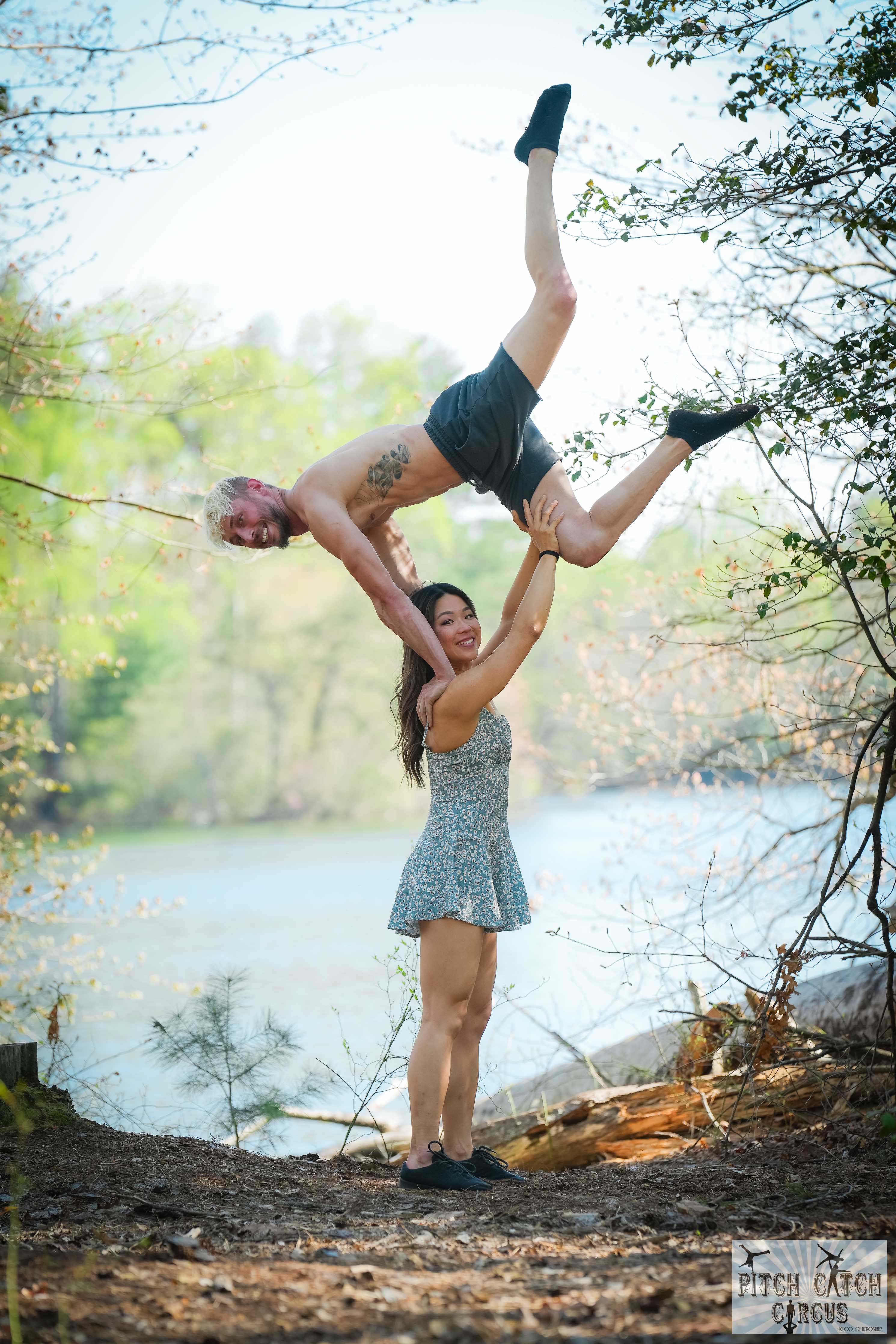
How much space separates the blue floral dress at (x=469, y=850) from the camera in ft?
10.3

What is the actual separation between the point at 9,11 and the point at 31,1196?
4.76 metres

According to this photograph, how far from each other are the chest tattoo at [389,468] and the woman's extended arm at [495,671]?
0.64 meters

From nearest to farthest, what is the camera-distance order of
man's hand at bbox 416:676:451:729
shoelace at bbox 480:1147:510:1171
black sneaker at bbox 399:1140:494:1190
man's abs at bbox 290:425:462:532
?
black sneaker at bbox 399:1140:494:1190 → man's hand at bbox 416:676:451:729 → shoelace at bbox 480:1147:510:1171 → man's abs at bbox 290:425:462:532

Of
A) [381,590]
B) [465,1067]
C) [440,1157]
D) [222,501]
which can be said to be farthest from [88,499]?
[440,1157]

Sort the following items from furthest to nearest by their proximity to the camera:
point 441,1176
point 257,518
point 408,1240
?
1. point 257,518
2. point 441,1176
3. point 408,1240

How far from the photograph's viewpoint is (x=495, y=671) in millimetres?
3121

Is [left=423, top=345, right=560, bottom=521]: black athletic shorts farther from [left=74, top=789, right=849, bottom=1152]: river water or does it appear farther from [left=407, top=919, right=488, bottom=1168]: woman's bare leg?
[left=407, top=919, right=488, bottom=1168]: woman's bare leg

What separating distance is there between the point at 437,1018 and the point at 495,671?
101cm

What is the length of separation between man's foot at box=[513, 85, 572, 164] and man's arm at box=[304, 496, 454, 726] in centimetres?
Result: 128

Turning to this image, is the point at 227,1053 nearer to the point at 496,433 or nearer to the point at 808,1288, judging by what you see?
the point at 496,433

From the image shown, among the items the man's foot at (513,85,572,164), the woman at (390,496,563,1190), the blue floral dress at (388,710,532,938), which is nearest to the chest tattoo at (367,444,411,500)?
the woman at (390,496,563,1190)

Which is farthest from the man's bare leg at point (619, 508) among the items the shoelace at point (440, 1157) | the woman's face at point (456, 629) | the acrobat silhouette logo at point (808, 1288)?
the acrobat silhouette logo at point (808, 1288)

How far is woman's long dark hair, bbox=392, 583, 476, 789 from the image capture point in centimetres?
346

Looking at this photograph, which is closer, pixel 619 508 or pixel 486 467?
pixel 619 508
